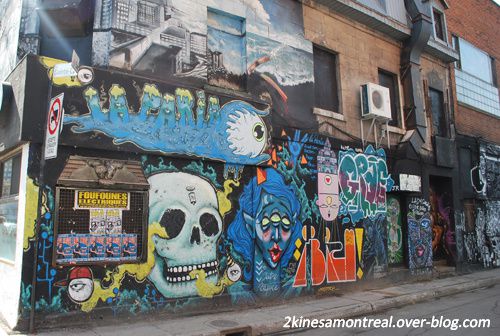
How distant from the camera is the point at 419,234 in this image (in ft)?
40.7

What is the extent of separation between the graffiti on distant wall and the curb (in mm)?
3272

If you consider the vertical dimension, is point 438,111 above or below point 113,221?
above

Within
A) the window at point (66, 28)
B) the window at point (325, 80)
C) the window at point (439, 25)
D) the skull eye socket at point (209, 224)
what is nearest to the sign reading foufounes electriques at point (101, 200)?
the skull eye socket at point (209, 224)

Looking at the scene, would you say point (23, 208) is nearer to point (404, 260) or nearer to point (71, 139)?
point (71, 139)

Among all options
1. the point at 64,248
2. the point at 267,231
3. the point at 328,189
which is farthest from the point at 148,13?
the point at 328,189

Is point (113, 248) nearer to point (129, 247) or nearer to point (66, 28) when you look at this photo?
point (129, 247)

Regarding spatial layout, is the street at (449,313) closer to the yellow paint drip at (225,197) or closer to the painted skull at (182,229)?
the painted skull at (182,229)

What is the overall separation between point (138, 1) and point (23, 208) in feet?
14.0

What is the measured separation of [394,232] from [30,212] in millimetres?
9738

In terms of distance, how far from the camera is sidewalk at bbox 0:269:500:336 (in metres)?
6.25

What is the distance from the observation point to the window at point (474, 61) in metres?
15.9

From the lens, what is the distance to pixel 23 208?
20.3 feet

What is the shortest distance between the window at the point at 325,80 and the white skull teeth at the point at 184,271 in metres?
5.07

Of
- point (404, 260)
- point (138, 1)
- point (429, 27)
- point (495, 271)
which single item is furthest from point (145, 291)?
point (495, 271)
